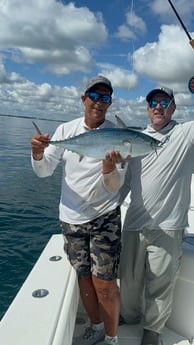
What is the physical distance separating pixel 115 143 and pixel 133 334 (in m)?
1.60

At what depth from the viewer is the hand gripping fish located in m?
2.02

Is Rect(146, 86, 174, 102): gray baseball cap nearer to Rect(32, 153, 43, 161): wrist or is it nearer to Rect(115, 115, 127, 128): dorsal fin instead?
Rect(115, 115, 127, 128): dorsal fin

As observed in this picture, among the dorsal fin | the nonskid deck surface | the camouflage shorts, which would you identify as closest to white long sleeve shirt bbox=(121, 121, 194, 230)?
Answer: the camouflage shorts

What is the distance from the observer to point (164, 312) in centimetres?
243

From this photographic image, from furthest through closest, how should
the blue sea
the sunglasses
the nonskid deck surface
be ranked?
1. the blue sea
2. the nonskid deck surface
3. the sunglasses

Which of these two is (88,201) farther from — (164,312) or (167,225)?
(164,312)

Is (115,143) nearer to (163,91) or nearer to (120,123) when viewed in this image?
(120,123)

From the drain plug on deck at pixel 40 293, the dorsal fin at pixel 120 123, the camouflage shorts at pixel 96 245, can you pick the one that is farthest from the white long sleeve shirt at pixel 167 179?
the drain plug on deck at pixel 40 293

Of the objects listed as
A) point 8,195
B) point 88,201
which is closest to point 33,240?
point 8,195

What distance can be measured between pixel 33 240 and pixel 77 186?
4.22m

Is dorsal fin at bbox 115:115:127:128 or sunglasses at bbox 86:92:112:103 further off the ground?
sunglasses at bbox 86:92:112:103

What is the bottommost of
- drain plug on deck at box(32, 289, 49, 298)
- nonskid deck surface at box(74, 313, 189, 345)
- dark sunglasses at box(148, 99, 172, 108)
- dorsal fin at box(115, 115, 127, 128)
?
nonskid deck surface at box(74, 313, 189, 345)

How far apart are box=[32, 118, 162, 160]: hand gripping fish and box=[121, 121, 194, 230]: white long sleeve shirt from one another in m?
0.30

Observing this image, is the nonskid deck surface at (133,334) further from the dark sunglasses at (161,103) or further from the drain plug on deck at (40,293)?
the dark sunglasses at (161,103)
